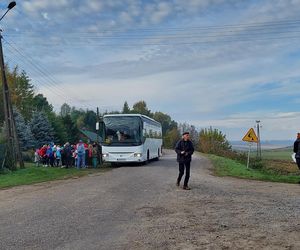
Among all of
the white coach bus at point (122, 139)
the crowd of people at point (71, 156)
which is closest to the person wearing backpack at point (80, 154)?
the crowd of people at point (71, 156)

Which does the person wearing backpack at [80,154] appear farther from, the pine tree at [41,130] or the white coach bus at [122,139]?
the pine tree at [41,130]

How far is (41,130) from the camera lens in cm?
5931

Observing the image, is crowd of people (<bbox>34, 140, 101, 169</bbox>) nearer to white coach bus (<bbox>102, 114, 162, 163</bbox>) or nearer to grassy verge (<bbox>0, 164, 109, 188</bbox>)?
white coach bus (<bbox>102, 114, 162, 163</bbox>)

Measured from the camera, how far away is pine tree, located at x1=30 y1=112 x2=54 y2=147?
59.0 m

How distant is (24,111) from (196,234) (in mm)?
73274

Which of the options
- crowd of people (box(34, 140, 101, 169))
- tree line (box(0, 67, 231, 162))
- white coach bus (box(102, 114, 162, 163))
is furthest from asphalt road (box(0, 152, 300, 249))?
tree line (box(0, 67, 231, 162))

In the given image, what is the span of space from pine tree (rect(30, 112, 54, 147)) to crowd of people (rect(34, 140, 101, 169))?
29.1 meters

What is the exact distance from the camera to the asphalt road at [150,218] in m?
7.61

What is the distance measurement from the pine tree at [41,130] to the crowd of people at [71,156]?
29.1 metres

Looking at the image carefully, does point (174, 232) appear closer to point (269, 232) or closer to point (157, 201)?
point (269, 232)

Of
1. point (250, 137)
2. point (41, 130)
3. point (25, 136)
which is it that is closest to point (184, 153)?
point (250, 137)

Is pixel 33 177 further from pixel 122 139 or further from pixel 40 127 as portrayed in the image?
pixel 40 127

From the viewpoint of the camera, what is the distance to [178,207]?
11.2m

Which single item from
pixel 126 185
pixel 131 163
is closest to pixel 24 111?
pixel 131 163
